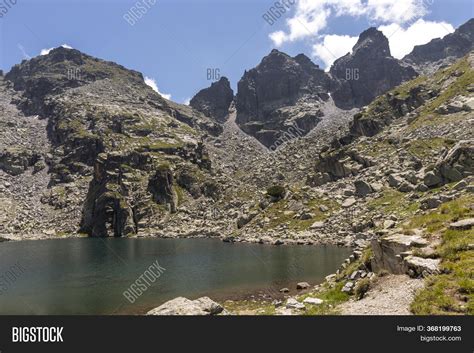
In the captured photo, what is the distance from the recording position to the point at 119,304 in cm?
4041

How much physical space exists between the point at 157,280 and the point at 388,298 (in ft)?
125

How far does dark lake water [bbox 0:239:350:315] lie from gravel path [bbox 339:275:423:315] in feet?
66.5

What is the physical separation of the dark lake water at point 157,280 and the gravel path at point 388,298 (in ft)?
66.5

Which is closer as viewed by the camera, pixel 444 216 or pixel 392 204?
pixel 444 216

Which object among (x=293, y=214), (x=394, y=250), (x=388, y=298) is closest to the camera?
(x=388, y=298)

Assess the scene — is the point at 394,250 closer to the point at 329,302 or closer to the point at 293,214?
the point at 329,302

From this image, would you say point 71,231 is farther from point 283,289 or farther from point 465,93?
point 465,93

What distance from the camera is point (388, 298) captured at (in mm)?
21781

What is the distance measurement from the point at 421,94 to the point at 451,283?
15816 centimetres

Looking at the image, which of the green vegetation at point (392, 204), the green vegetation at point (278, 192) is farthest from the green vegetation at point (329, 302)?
the green vegetation at point (278, 192)

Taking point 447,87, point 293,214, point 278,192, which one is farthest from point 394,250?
point 447,87

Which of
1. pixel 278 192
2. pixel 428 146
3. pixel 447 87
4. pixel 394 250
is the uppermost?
pixel 447 87

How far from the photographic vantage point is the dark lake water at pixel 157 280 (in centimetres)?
4169
